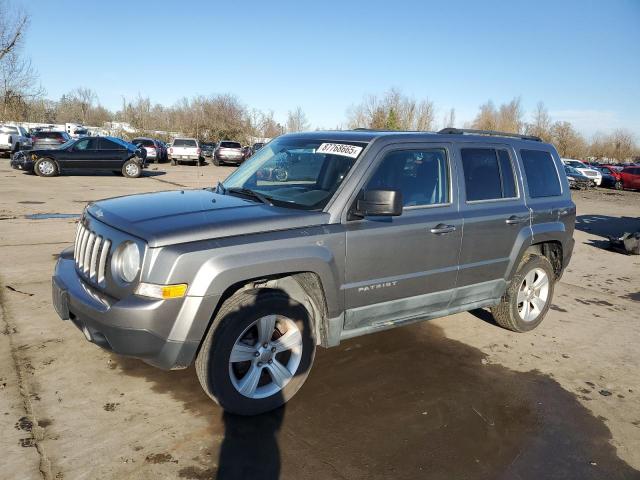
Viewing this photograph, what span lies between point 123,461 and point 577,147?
8905 cm

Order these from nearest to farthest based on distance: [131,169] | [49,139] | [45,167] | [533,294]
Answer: [533,294] → [45,167] → [131,169] → [49,139]

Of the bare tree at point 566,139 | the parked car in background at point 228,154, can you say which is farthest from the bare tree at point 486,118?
the parked car in background at point 228,154

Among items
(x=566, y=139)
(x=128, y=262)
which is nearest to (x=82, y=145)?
(x=128, y=262)

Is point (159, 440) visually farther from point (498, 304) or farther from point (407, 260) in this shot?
point (498, 304)

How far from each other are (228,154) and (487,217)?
29.9 meters

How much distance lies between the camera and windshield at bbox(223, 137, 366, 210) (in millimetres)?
3771

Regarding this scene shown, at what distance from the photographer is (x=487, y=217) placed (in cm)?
442

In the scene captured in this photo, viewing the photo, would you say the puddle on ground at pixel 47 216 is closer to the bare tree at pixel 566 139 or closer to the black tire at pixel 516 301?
the black tire at pixel 516 301

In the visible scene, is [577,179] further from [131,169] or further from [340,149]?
[340,149]

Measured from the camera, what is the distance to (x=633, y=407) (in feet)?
12.7

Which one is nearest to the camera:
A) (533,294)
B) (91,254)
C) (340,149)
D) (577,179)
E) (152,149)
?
(91,254)

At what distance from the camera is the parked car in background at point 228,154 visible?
32844 millimetres

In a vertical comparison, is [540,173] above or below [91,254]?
above

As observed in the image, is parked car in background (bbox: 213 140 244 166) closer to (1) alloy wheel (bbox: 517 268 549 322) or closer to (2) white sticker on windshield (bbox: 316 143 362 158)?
(1) alloy wheel (bbox: 517 268 549 322)
